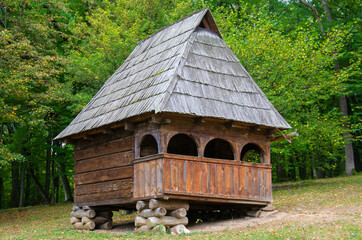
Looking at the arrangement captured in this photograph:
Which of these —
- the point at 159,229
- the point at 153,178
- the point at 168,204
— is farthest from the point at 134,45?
the point at 159,229

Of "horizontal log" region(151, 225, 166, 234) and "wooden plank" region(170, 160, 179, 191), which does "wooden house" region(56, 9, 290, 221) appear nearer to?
"wooden plank" region(170, 160, 179, 191)

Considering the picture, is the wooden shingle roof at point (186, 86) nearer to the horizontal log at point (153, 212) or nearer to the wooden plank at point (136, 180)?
the wooden plank at point (136, 180)

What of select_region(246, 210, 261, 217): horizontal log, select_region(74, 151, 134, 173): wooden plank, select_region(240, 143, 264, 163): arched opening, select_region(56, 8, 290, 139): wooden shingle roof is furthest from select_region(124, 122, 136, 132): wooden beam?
select_region(240, 143, 264, 163): arched opening

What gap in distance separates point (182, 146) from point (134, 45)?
29.7 ft

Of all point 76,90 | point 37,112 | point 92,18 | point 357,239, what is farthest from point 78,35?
point 357,239

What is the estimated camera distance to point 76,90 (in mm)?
25641

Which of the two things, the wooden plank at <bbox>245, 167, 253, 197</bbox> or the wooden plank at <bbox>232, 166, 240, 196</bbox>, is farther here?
the wooden plank at <bbox>245, 167, 253, 197</bbox>

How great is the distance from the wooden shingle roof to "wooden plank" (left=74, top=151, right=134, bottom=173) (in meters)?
1.12

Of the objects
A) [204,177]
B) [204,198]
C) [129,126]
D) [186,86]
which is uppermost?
[186,86]

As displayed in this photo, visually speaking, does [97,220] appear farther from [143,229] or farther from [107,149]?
[143,229]

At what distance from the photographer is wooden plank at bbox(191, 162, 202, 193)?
11977mm

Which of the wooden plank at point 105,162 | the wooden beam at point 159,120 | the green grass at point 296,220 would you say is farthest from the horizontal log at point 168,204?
the wooden beam at point 159,120

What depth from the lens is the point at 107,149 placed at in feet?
46.8

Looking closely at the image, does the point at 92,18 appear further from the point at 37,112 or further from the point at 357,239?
the point at 357,239
